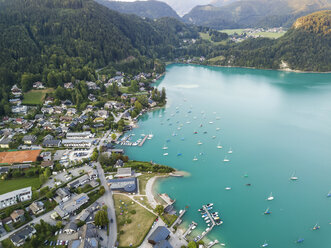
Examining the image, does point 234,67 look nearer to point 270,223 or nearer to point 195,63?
point 195,63

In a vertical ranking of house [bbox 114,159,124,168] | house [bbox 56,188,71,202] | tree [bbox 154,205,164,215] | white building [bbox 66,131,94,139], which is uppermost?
white building [bbox 66,131,94,139]

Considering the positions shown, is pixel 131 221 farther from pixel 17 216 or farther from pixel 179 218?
pixel 17 216

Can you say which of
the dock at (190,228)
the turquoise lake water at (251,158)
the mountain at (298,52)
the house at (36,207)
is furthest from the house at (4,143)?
the mountain at (298,52)

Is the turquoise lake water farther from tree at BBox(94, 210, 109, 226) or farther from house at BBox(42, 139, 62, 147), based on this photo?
house at BBox(42, 139, 62, 147)

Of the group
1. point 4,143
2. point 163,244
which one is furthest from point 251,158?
point 4,143

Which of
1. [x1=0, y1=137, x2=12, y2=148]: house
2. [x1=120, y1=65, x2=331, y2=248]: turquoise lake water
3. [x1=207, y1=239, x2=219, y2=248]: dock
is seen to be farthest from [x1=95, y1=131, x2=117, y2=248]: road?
[x1=0, y1=137, x2=12, y2=148]: house

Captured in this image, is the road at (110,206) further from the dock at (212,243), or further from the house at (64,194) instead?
the dock at (212,243)
